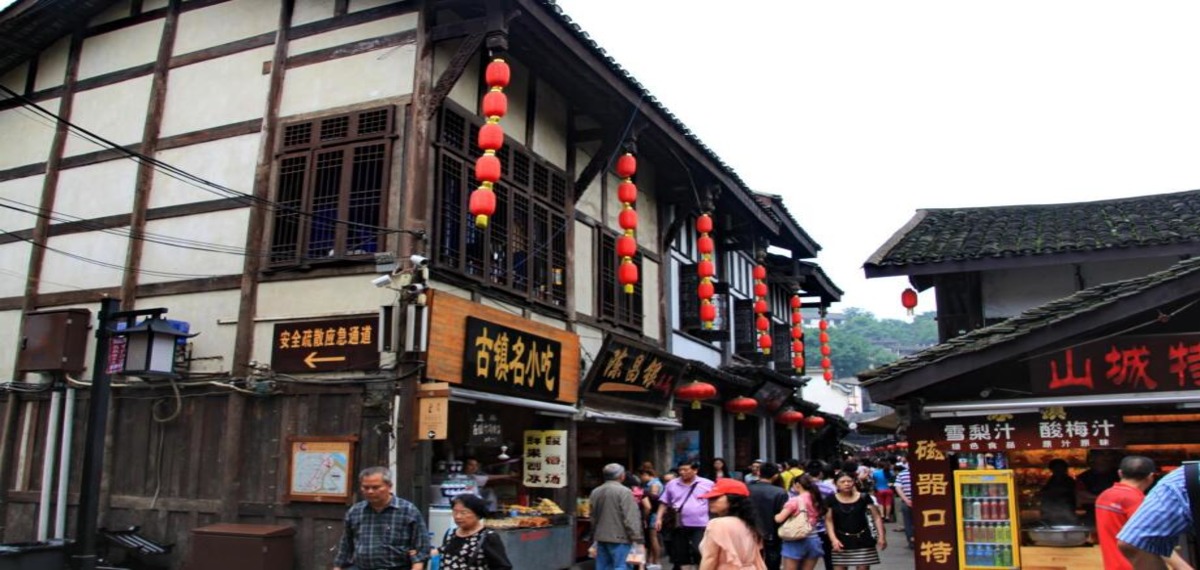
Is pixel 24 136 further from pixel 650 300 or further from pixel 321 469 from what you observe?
pixel 650 300

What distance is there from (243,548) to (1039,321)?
958 cm

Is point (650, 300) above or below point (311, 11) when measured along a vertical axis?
below

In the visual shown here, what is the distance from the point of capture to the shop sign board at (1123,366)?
338 inches

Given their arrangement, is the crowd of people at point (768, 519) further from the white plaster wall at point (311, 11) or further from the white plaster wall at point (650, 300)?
the white plaster wall at point (311, 11)

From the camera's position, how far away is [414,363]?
11.3 meters

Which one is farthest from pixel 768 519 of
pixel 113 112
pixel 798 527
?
pixel 113 112

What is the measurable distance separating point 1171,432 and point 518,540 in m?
9.02

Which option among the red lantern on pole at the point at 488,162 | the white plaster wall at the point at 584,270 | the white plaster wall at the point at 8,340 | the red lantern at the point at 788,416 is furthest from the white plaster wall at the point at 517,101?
the red lantern at the point at 788,416

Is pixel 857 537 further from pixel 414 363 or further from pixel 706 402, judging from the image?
pixel 706 402

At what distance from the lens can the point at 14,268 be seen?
49.3 ft

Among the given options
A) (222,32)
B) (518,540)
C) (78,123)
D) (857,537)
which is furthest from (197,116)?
(857,537)

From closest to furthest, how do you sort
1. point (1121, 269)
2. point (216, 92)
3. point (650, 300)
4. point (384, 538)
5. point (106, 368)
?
point (384, 538), point (106, 368), point (1121, 269), point (216, 92), point (650, 300)

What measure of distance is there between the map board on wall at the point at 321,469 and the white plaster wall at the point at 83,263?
472 cm

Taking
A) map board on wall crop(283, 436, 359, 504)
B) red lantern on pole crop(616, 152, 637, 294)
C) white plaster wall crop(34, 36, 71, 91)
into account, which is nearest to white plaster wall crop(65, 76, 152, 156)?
white plaster wall crop(34, 36, 71, 91)
